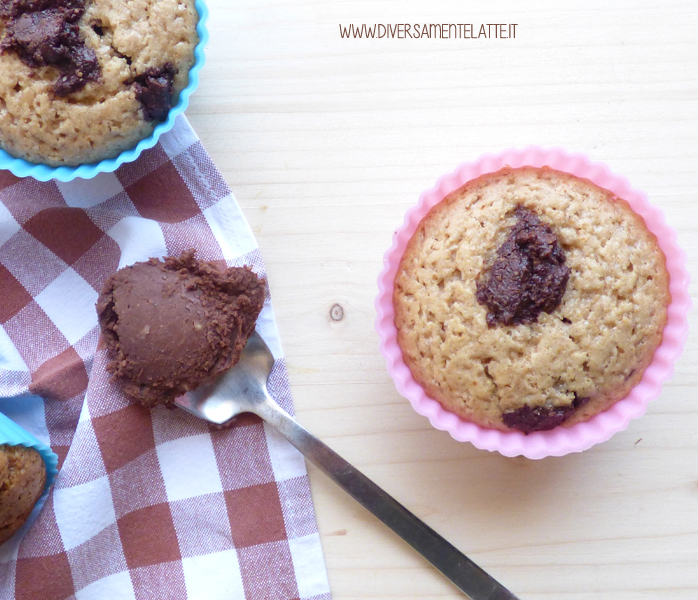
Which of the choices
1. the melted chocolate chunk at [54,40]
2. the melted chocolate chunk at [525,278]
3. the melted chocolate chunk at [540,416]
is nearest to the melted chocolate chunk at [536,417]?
the melted chocolate chunk at [540,416]

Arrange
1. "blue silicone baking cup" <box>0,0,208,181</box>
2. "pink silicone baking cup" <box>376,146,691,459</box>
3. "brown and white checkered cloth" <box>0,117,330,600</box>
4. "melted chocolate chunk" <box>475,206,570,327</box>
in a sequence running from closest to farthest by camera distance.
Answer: "melted chocolate chunk" <box>475,206,570,327</box>, "pink silicone baking cup" <box>376,146,691,459</box>, "blue silicone baking cup" <box>0,0,208,181</box>, "brown and white checkered cloth" <box>0,117,330,600</box>

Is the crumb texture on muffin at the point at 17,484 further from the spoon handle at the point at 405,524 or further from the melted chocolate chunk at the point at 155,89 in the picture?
the melted chocolate chunk at the point at 155,89

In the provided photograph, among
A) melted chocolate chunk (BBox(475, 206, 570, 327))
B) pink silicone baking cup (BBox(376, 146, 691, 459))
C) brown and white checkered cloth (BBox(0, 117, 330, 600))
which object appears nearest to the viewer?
melted chocolate chunk (BBox(475, 206, 570, 327))

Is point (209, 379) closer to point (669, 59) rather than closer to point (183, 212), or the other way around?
point (183, 212)

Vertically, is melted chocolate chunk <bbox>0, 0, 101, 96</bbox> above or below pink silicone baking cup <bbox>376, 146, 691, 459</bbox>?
above

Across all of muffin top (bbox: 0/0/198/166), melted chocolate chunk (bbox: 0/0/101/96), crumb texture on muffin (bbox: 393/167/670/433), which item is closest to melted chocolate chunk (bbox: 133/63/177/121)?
muffin top (bbox: 0/0/198/166)

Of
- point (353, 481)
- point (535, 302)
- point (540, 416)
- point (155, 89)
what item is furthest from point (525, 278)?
point (155, 89)

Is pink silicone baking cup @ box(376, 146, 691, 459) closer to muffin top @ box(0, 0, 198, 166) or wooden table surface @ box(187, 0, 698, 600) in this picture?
wooden table surface @ box(187, 0, 698, 600)
